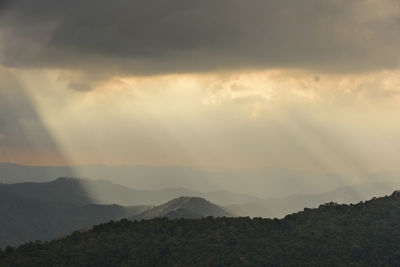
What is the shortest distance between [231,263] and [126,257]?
918 inches

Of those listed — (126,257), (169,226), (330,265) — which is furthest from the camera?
(169,226)

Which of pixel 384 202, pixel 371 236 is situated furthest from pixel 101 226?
pixel 384 202

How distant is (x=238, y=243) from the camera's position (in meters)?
113

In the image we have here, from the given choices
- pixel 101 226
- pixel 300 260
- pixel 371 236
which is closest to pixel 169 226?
pixel 101 226

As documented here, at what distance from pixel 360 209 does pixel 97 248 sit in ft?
226

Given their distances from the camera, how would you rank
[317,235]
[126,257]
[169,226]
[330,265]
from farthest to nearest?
[169,226]
[317,235]
[126,257]
[330,265]

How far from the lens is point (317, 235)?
4491 inches

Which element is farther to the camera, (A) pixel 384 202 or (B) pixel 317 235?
(A) pixel 384 202

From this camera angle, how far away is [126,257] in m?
107

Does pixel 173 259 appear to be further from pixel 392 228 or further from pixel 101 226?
pixel 392 228

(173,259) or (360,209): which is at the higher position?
(360,209)

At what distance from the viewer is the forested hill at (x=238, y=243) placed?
103 meters

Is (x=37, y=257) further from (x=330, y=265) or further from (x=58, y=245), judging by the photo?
(x=330, y=265)

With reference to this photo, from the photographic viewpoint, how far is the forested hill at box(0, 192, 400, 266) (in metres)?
103
